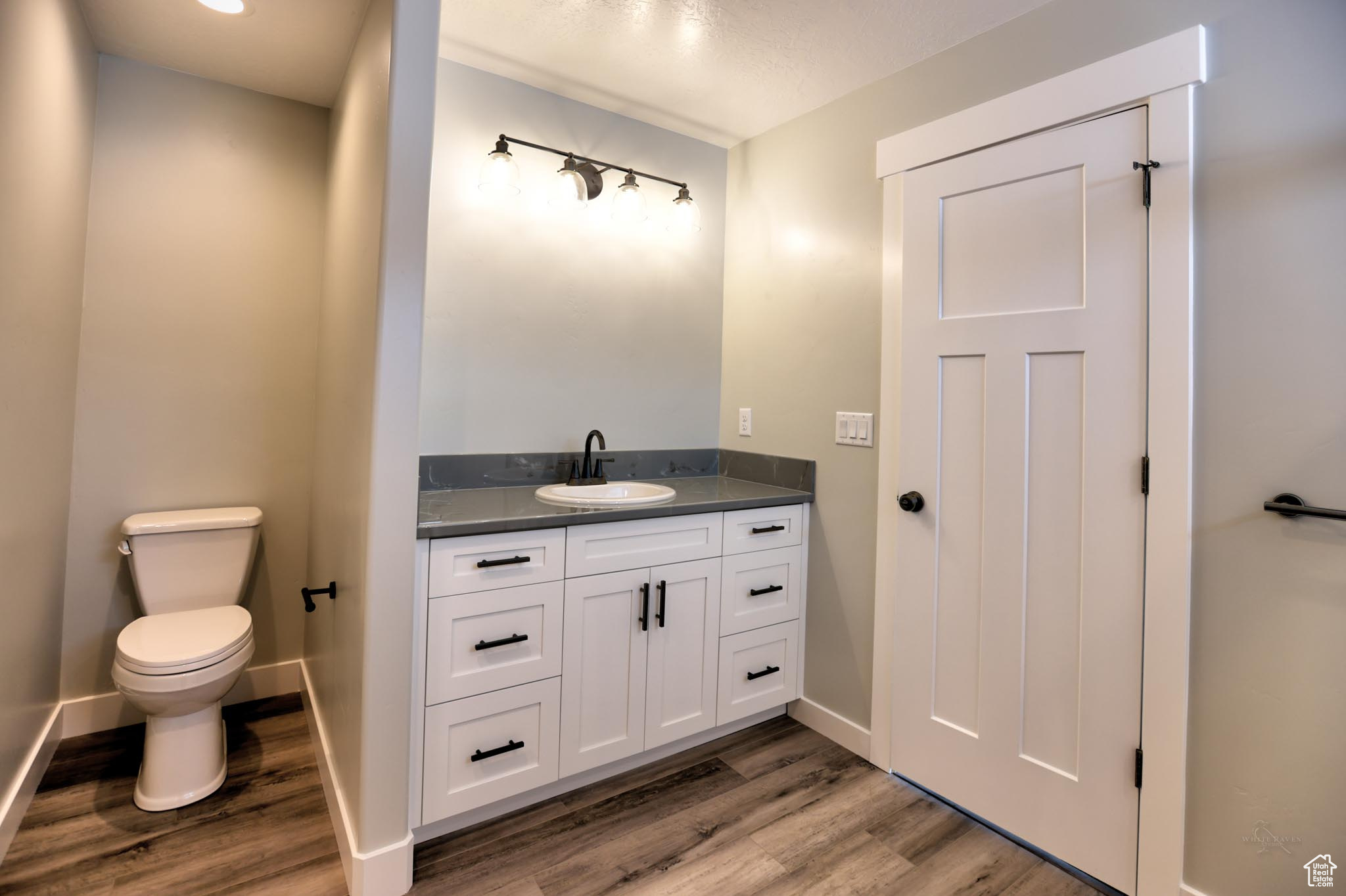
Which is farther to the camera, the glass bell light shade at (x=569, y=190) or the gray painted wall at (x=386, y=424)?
the glass bell light shade at (x=569, y=190)

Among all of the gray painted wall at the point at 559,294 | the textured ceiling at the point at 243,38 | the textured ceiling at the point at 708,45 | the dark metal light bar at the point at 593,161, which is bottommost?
the gray painted wall at the point at 559,294

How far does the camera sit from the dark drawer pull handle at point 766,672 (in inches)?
88.5

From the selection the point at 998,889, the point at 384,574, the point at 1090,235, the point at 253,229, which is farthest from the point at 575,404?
the point at 998,889

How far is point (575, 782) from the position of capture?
194 centimetres

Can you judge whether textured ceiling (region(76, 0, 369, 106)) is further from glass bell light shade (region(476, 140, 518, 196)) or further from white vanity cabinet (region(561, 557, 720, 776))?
white vanity cabinet (region(561, 557, 720, 776))

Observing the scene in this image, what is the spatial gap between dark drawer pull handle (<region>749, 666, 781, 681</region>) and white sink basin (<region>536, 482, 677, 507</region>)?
694 mm

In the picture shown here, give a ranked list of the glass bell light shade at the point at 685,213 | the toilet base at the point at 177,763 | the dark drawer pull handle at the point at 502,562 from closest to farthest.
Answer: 1. the dark drawer pull handle at the point at 502,562
2. the toilet base at the point at 177,763
3. the glass bell light shade at the point at 685,213

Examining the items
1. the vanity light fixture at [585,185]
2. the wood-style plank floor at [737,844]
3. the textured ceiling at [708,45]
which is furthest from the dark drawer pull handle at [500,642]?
the textured ceiling at [708,45]

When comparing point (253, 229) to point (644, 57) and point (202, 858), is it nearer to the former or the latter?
point (644, 57)

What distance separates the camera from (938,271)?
6.37 ft

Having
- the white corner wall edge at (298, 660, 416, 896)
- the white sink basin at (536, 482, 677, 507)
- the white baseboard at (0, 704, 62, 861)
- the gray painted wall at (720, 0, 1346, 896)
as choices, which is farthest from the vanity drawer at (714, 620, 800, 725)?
the white baseboard at (0, 704, 62, 861)

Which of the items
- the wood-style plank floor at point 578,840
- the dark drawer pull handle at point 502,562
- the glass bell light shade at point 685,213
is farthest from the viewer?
the glass bell light shade at point 685,213

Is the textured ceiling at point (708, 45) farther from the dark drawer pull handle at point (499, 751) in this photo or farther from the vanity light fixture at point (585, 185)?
Result: the dark drawer pull handle at point (499, 751)

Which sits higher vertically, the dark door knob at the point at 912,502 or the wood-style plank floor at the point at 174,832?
the dark door knob at the point at 912,502
